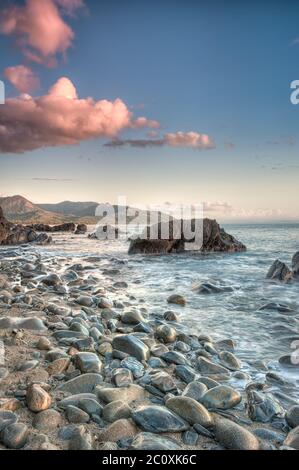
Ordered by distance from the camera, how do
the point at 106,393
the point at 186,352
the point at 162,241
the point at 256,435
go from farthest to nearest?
1. the point at 162,241
2. the point at 186,352
3. the point at 106,393
4. the point at 256,435

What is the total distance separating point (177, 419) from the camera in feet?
10.5

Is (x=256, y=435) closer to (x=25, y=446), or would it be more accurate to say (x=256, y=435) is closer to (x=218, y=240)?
(x=25, y=446)

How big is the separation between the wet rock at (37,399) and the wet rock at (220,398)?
1.72 meters

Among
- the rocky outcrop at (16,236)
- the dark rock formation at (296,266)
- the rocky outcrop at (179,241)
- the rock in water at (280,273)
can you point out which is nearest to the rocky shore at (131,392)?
the rock in water at (280,273)

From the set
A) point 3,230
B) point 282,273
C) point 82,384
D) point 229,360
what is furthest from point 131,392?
point 3,230

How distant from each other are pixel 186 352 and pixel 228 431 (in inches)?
96.7

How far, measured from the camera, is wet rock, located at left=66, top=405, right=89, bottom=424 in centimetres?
311

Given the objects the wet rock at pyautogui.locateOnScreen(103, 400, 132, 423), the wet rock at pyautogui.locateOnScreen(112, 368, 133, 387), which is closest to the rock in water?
the wet rock at pyautogui.locateOnScreen(112, 368, 133, 387)

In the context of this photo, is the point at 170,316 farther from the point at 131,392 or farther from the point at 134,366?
the point at 131,392

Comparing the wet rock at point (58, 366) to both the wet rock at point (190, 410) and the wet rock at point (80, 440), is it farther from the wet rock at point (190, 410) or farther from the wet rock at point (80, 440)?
the wet rock at point (190, 410)

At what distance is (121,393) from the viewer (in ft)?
11.9

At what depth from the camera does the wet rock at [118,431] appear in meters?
2.89

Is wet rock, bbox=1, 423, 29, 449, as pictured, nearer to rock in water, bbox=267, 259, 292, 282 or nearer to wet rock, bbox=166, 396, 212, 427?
wet rock, bbox=166, 396, 212, 427
